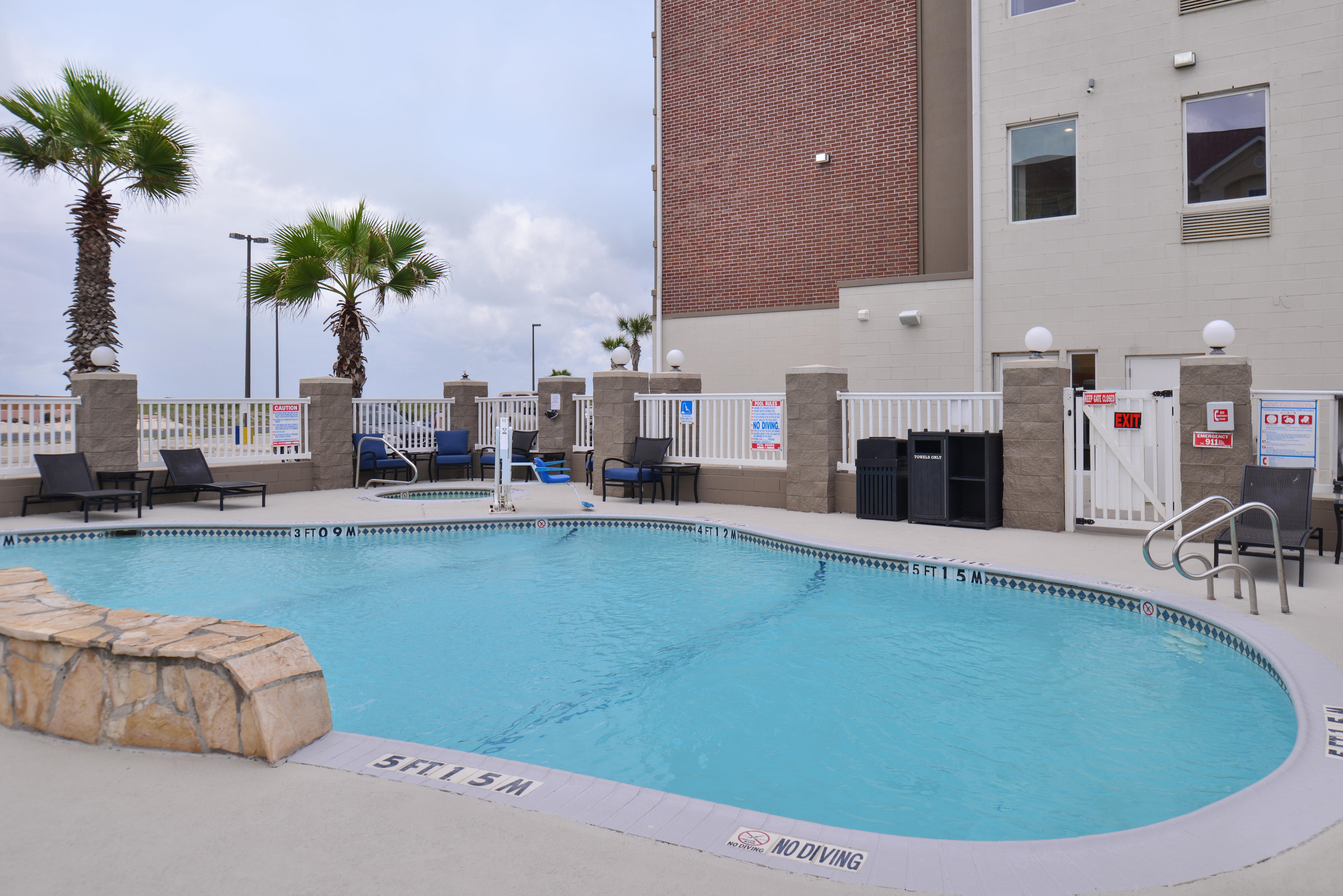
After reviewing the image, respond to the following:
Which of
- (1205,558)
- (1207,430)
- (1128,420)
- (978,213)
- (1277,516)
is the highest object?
(978,213)

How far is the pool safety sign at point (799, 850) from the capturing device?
7.59 feet

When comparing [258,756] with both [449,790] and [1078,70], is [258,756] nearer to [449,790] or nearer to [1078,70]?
[449,790]

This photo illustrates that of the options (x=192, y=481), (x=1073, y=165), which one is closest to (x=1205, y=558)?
(x=1073, y=165)

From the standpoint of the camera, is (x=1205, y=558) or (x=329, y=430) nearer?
(x=1205, y=558)

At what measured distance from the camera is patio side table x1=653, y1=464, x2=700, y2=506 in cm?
1169

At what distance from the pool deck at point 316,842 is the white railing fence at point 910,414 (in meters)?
7.25

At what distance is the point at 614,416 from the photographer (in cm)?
1250

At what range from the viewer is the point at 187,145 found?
14.4 m

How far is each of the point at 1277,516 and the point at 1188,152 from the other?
668 centimetres

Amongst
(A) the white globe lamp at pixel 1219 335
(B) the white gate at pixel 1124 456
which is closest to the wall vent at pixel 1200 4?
(A) the white globe lamp at pixel 1219 335

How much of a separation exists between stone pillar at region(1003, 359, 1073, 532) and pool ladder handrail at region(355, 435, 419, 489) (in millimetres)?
9017

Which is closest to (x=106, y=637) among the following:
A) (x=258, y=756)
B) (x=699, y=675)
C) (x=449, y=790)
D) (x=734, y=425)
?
(x=258, y=756)

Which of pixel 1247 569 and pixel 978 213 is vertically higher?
pixel 978 213

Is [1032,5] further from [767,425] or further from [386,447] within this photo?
[386,447]
